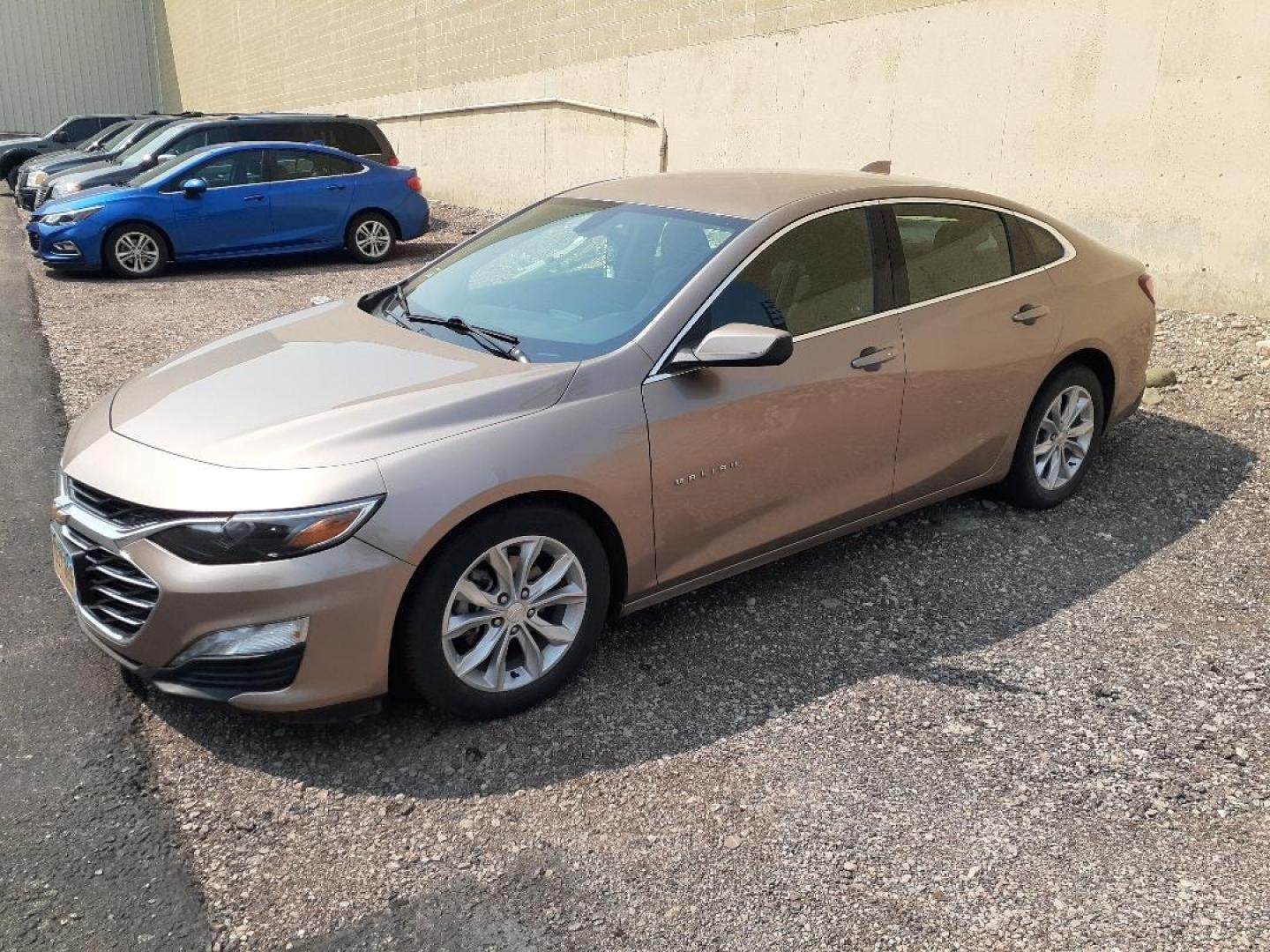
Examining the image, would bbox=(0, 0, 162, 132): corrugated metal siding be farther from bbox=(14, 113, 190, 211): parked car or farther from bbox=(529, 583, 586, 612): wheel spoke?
bbox=(529, 583, 586, 612): wheel spoke

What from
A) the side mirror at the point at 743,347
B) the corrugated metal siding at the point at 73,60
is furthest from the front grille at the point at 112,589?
the corrugated metal siding at the point at 73,60

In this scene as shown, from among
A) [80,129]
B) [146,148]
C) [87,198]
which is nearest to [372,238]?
[87,198]

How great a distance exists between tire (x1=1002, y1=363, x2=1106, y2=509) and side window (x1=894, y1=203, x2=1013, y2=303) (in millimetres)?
638

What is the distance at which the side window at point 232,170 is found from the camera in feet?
38.1

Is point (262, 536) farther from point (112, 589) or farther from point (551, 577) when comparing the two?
point (551, 577)

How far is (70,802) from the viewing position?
304cm

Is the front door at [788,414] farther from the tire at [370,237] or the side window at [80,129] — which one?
the side window at [80,129]

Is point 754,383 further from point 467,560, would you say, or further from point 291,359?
point 291,359

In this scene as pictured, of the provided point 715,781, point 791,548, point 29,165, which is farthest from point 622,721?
point 29,165

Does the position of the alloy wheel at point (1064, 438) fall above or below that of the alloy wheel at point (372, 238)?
above

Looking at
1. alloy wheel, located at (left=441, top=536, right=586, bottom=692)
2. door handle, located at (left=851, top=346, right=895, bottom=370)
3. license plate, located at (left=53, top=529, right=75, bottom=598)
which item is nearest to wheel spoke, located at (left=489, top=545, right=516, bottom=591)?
alloy wheel, located at (left=441, top=536, right=586, bottom=692)

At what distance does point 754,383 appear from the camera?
3.82m

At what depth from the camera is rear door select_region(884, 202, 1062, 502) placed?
14.4 feet

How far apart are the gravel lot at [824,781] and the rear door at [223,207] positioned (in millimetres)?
9235
